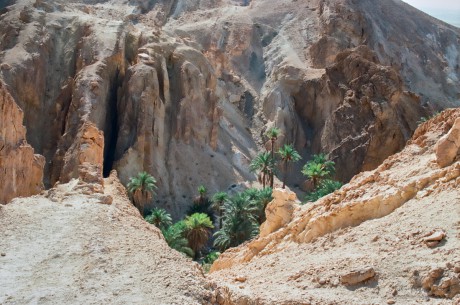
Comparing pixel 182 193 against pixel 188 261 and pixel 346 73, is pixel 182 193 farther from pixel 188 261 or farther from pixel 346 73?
pixel 188 261

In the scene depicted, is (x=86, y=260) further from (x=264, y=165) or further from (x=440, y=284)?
(x=264, y=165)

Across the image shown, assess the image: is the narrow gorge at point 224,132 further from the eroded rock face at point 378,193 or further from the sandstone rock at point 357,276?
the sandstone rock at point 357,276

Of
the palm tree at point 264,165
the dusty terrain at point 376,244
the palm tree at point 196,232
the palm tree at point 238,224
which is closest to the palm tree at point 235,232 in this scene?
the palm tree at point 238,224

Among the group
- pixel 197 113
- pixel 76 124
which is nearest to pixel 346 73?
pixel 197 113

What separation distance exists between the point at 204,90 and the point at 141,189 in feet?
54.0

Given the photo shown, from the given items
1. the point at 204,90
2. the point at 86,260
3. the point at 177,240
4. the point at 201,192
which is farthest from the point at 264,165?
the point at 86,260

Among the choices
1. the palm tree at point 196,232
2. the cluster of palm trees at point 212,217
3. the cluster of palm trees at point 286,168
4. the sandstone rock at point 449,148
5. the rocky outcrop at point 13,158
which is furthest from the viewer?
the cluster of palm trees at point 286,168

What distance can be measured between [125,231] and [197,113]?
1776 inches

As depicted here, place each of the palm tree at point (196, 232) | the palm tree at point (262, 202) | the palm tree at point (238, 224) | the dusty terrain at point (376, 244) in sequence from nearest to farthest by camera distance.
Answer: the dusty terrain at point (376, 244), the palm tree at point (238, 224), the palm tree at point (196, 232), the palm tree at point (262, 202)

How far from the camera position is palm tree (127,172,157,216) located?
46.8 m

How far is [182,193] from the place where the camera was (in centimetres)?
5347

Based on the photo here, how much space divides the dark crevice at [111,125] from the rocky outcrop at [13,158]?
2916 centimetres

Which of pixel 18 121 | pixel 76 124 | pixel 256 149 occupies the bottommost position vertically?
pixel 256 149

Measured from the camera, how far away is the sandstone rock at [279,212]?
20.0 m
